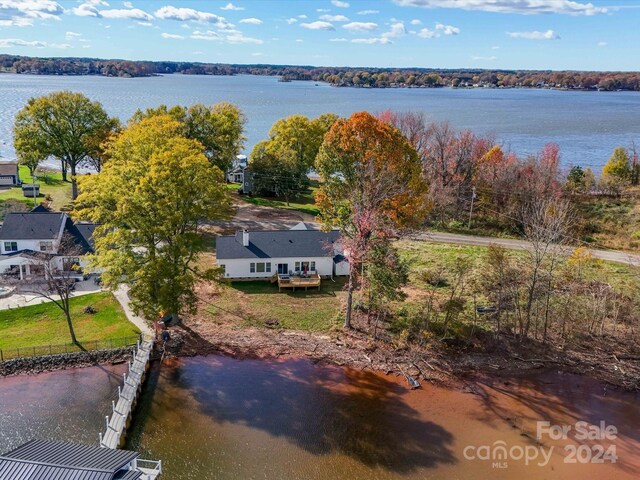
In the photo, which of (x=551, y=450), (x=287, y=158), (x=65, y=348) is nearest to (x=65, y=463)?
(x=65, y=348)

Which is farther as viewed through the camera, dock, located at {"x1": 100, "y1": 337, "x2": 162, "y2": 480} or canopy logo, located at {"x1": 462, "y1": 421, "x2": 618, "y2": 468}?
canopy logo, located at {"x1": 462, "y1": 421, "x2": 618, "y2": 468}

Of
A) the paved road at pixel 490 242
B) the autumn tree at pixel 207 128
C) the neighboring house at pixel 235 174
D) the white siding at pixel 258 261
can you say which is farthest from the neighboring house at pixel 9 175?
the paved road at pixel 490 242

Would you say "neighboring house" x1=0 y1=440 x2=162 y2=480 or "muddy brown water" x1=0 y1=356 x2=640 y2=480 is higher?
"neighboring house" x1=0 y1=440 x2=162 y2=480

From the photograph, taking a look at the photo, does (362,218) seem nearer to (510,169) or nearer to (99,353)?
(99,353)

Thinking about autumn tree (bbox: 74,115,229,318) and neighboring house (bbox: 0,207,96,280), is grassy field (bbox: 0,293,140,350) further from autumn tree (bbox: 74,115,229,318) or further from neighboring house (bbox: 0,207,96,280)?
neighboring house (bbox: 0,207,96,280)

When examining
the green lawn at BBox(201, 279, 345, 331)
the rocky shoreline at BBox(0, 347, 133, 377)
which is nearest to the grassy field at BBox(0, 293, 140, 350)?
the rocky shoreline at BBox(0, 347, 133, 377)

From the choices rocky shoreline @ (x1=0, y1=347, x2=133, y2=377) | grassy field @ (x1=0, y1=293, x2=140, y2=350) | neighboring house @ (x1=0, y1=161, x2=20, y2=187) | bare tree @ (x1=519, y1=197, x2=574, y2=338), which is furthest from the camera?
neighboring house @ (x1=0, y1=161, x2=20, y2=187)

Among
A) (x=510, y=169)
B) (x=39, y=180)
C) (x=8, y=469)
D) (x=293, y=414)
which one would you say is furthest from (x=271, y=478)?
(x=39, y=180)
